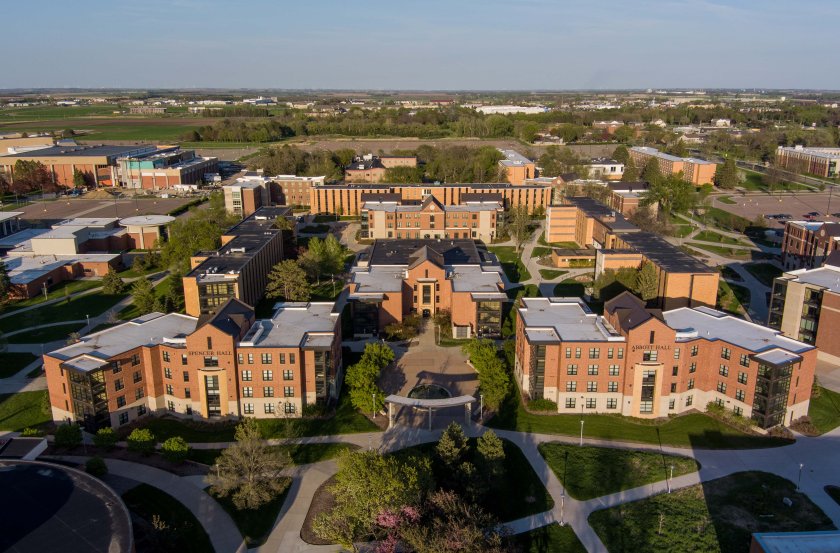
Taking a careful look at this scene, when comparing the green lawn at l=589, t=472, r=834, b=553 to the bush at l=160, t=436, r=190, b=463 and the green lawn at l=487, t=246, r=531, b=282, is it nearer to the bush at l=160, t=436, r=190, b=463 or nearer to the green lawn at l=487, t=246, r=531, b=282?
the bush at l=160, t=436, r=190, b=463

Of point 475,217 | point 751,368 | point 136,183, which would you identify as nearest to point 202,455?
point 751,368

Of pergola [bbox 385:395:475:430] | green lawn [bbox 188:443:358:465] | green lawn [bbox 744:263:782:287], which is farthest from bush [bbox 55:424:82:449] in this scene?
green lawn [bbox 744:263:782:287]

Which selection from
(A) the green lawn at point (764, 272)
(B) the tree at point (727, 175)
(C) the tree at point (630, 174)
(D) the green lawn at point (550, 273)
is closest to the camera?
→ (A) the green lawn at point (764, 272)

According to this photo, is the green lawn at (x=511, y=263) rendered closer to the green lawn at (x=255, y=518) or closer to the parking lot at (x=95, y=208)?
the green lawn at (x=255, y=518)

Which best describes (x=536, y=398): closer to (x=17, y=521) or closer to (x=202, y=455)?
(x=202, y=455)

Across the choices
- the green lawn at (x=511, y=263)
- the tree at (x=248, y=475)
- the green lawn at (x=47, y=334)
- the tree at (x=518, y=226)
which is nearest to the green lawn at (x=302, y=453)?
the tree at (x=248, y=475)

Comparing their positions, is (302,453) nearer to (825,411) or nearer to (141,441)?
(141,441)

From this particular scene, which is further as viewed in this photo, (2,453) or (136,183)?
(136,183)
